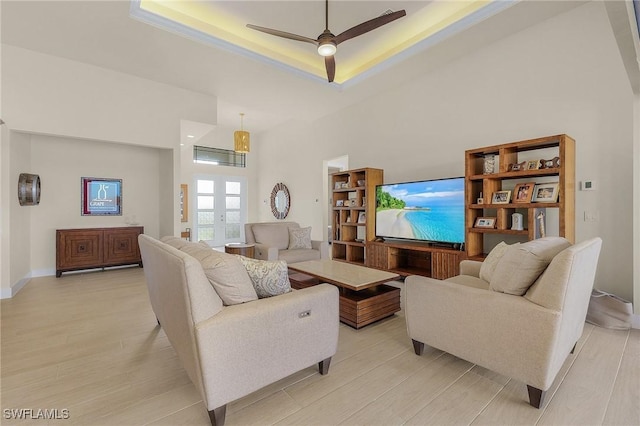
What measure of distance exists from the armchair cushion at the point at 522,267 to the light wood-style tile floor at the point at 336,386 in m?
0.63

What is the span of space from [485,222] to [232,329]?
3.30 m

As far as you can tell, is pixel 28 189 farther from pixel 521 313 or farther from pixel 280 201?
pixel 521 313

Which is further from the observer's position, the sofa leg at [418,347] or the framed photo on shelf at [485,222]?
the framed photo on shelf at [485,222]

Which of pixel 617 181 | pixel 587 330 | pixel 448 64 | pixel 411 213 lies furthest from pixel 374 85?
pixel 587 330

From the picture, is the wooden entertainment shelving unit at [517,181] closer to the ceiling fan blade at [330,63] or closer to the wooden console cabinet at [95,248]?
the ceiling fan blade at [330,63]

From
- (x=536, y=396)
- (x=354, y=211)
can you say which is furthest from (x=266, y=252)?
(x=536, y=396)

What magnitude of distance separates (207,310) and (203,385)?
350mm

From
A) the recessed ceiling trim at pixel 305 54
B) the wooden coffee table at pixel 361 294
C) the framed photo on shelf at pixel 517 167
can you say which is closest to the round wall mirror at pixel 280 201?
the recessed ceiling trim at pixel 305 54

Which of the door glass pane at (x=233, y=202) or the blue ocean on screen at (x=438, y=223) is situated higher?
the door glass pane at (x=233, y=202)

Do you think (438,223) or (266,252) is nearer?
(438,223)

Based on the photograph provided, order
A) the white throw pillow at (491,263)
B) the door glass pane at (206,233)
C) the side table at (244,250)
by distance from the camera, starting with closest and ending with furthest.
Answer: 1. the white throw pillow at (491,263)
2. the side table at (244,250)
3. the door glass pane at (206,233)

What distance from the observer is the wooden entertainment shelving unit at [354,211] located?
499 cm

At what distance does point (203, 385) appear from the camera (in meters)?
1.42

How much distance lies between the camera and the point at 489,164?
3582mm
